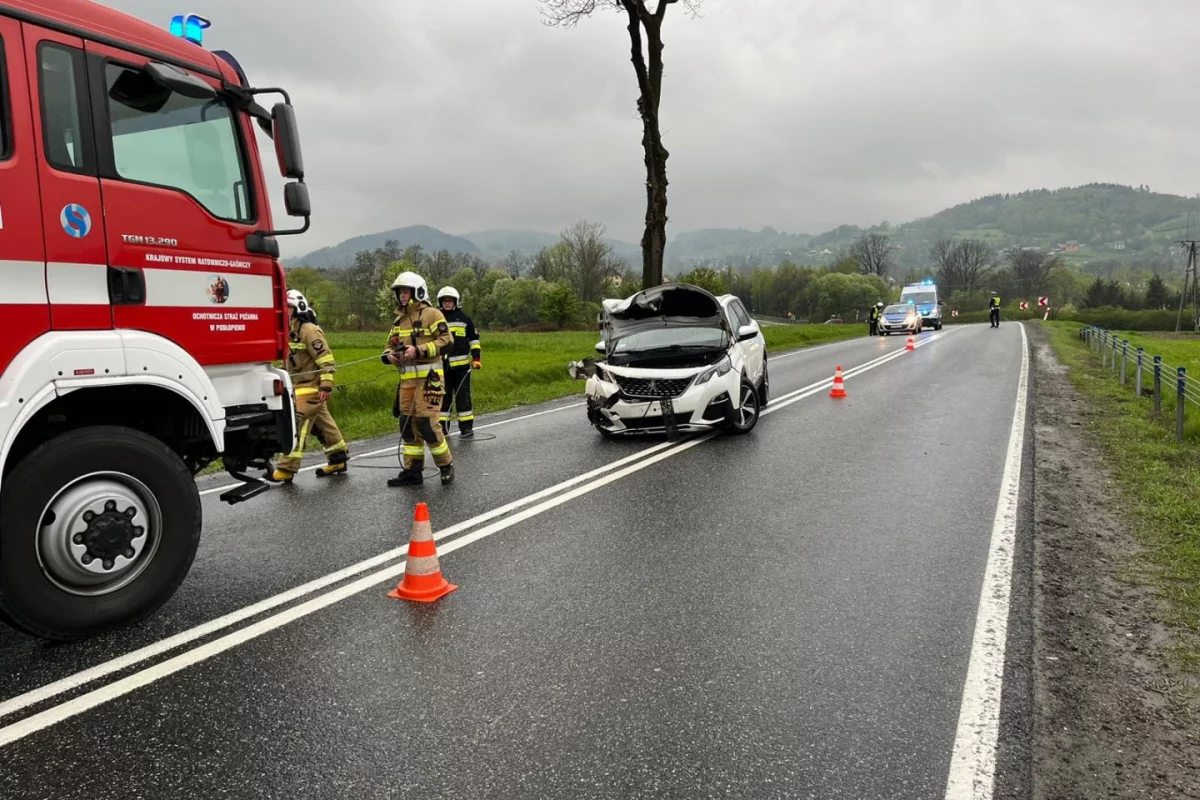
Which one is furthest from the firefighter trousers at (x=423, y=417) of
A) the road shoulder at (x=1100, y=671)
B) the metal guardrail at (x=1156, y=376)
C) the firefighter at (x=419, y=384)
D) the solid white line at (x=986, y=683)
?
the metal guardrail at (x=1156, y=376)

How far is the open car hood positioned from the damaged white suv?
13mm

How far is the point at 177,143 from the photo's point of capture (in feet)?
14.5

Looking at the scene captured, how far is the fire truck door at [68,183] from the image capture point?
3.70 m

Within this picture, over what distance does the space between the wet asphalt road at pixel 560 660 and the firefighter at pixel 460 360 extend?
3.63 metres

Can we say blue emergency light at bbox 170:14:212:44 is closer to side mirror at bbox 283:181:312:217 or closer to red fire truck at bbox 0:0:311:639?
red fire truck at bbox 0:0:311:639

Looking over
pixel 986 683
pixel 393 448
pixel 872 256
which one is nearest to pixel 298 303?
pixel 393 448

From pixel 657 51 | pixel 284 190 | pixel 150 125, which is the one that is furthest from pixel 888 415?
pixel 657 51

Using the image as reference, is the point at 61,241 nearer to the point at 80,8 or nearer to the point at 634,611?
the point at 80,8

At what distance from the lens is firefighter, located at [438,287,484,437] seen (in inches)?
410

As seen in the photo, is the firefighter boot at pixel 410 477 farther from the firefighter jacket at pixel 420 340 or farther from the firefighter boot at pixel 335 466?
the firefighter boot at pixel 335 466

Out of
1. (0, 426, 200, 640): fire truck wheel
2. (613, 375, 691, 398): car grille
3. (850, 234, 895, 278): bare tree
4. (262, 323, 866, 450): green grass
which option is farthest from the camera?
(850, 234, 895, 278): bare tree

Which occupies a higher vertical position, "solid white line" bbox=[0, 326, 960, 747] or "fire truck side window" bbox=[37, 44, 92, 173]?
"fire truck side window" bbox=[37, 44, 92, 173]

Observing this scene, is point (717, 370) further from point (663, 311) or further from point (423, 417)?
point (423, 417)

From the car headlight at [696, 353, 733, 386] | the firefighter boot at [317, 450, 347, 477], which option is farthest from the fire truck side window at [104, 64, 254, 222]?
the car headlight at [696, 353, 733, 386]
